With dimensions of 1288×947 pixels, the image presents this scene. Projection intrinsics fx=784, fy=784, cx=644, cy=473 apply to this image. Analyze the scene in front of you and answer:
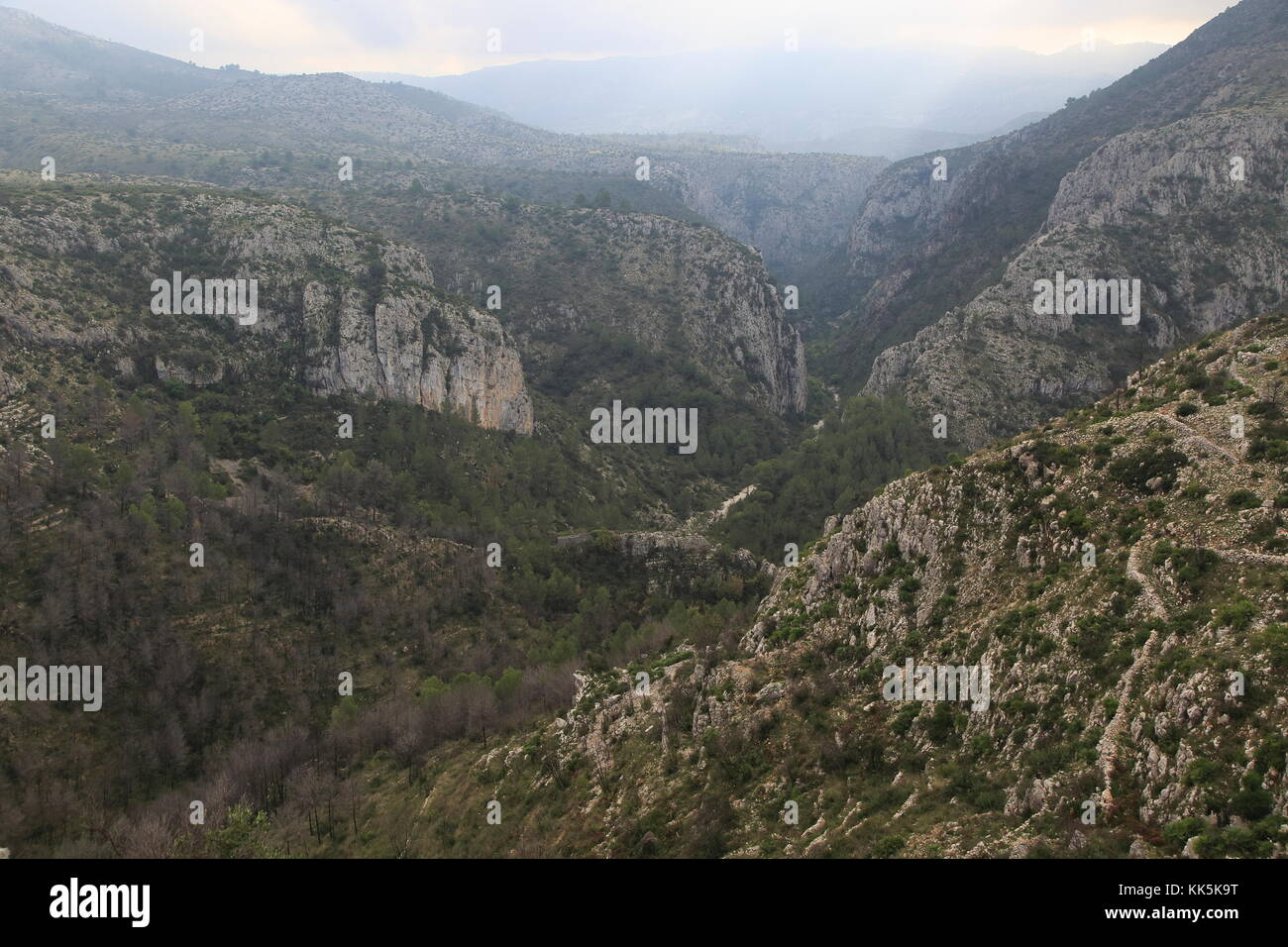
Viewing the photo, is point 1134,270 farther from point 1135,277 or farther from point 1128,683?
point 1128,683

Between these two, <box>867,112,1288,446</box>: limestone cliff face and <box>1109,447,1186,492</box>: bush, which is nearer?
<box>1109,447,1186,492</box>: bush

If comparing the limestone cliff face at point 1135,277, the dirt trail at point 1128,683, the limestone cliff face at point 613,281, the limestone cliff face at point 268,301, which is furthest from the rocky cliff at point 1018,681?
the limestone cliff face at point 613,281

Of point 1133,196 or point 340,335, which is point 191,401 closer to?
point 340,335

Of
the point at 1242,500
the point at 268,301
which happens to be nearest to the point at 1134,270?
the point at 1242,500

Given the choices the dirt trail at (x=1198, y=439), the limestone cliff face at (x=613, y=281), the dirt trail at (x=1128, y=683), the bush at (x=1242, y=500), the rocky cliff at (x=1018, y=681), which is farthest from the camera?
the limestone cliff face at (x=613, y=281)

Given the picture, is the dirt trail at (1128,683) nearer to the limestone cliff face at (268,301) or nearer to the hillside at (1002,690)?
the hillside at (1002,690)

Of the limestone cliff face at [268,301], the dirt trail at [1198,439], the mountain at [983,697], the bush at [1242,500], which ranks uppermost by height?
the limestone cliff face at [268,301]

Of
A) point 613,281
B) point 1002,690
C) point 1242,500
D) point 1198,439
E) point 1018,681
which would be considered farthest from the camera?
point 613,281

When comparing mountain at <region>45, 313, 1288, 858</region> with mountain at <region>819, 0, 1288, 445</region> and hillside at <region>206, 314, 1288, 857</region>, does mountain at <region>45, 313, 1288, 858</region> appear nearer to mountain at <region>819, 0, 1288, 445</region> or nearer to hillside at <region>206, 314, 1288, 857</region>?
hillside at <region>206, 314, 1288, 857</region>

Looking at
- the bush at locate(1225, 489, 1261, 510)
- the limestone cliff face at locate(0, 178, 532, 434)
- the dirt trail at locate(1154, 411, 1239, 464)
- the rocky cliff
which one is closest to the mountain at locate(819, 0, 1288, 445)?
the limestone cliff face at locate(0, 178, 532, 434)
